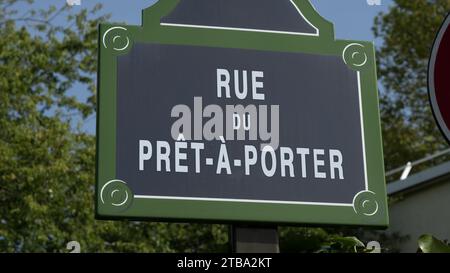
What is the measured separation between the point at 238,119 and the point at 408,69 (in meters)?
29.0

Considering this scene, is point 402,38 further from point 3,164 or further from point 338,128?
point 338,128

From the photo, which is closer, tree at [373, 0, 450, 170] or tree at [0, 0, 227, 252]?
tree at [0, 0, 227, 252]

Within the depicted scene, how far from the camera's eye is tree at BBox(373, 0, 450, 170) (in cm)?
3253

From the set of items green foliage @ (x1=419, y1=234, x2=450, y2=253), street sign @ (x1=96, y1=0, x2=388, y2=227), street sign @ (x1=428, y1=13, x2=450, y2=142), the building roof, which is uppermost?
the building roof

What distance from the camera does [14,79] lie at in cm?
2341

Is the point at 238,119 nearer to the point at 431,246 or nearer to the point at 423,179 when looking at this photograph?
the point at 431,246

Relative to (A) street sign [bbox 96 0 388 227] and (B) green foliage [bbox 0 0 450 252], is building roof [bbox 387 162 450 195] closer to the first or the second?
(B) green foliage [bbox 0 0 450 252]

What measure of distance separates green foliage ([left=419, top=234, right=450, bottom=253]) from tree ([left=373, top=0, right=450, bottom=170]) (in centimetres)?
2776

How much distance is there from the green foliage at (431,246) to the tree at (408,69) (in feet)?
91.1

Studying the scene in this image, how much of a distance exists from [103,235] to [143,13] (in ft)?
67.5

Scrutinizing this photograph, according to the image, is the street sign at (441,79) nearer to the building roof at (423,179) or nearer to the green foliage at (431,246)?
the green foliage at (431,246)

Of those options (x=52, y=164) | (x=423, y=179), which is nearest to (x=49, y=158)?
(x=52, y=164)

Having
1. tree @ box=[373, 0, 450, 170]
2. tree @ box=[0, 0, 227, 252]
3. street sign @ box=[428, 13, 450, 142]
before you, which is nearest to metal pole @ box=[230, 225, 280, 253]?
street sign @ box=[428, 13, 450, 142]

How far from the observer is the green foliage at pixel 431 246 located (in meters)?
4.64
